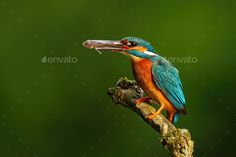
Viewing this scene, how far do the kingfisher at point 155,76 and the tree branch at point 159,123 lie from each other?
0.45 ft

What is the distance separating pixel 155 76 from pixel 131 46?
26 cm

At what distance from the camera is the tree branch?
9.81 feet

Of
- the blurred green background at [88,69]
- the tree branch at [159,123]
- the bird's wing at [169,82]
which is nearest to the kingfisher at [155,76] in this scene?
the bird's wing at [169,82]

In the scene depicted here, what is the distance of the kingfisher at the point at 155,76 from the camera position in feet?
11.9

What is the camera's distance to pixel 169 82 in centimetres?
377

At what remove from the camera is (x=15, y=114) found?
773 centimetres

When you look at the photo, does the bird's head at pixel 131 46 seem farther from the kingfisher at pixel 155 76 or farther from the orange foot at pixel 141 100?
Result: the orange foot at pixel 141 100

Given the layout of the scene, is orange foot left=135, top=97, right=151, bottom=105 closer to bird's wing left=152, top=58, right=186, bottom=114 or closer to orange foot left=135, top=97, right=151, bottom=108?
orange foot left=135, top=97, right=151, bottom=108

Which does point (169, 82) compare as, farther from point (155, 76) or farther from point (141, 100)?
point (141, 100)

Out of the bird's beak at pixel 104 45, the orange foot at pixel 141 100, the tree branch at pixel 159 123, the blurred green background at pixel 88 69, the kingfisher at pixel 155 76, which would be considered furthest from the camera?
the blurred green background at pixel 88 69

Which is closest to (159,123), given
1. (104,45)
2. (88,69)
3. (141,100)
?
(141,100)

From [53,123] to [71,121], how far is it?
275 mm

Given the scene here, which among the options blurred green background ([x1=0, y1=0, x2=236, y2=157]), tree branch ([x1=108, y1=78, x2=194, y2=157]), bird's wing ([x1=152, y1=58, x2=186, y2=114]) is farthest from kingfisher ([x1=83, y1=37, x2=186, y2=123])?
blurred green background ([x1=0, y1=0, x2=236, y2=157])

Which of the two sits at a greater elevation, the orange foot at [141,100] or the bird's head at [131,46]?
the bird's head at [131,46]
